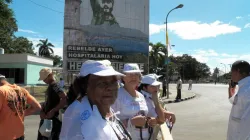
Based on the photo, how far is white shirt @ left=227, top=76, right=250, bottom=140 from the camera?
3172 mm

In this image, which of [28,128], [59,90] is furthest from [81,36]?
[59,90]

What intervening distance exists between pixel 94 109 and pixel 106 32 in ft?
65.5

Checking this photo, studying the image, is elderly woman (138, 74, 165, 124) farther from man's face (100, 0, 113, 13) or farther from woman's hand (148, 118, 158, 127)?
man's face (100, 0, 113, 13)

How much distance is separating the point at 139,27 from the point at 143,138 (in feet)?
67.8

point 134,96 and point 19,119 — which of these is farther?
point 19,119

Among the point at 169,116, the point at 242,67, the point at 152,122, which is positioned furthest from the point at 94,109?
the point at 242,67

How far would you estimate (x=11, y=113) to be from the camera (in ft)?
11.8

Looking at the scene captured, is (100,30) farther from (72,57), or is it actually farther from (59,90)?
(59,90)

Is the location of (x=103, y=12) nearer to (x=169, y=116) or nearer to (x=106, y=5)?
(x=106, y=5)

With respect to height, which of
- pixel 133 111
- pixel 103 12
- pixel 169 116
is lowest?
pixel 169 116

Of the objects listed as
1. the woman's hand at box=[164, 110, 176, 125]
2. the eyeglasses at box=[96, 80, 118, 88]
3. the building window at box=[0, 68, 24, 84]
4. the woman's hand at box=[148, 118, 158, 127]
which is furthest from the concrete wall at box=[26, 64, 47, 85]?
the eyeglasses at box=[96, 80, 118, 88]

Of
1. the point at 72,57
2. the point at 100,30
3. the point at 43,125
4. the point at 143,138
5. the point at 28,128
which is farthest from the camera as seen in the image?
the point at 100,30

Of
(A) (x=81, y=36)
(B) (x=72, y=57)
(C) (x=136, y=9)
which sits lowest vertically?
(B) (x=72, y=57)

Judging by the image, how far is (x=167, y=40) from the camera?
75.9ft
